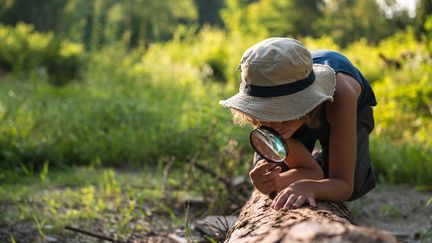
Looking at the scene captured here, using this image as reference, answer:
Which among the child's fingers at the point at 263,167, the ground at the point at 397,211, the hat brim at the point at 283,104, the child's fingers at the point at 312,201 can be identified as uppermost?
the hat brim at the point at 283,104

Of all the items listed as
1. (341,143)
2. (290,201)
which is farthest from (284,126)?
(290,201)

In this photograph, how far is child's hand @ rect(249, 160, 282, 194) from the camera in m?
2.47

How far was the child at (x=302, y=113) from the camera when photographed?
2354mm

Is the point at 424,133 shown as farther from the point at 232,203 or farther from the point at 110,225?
the point at 110,225

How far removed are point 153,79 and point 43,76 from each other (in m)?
2.24

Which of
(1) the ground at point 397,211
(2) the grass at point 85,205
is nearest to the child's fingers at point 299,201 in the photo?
(2) the grass at point 85,205

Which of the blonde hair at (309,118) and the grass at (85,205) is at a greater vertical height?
the blonde hair at (309,118)

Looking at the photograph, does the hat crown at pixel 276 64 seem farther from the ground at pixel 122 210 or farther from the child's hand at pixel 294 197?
the ground at pixel 122 210

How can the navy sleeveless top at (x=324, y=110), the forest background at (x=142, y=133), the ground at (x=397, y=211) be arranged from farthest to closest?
the forest background at (x=142, y=133) < the ground at (x=397, y=211) < the navy sleeveless top at (x=324, y=110)

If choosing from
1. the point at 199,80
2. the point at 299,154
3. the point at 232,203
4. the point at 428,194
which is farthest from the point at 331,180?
the point at 199,80

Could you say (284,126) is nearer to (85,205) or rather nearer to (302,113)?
(302,113)

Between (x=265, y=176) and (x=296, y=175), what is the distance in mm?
219

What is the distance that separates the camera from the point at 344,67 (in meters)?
2.75

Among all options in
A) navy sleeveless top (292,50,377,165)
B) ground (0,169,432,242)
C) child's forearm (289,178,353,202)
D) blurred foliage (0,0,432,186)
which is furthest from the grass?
child's forearm (289,178,353,202)
